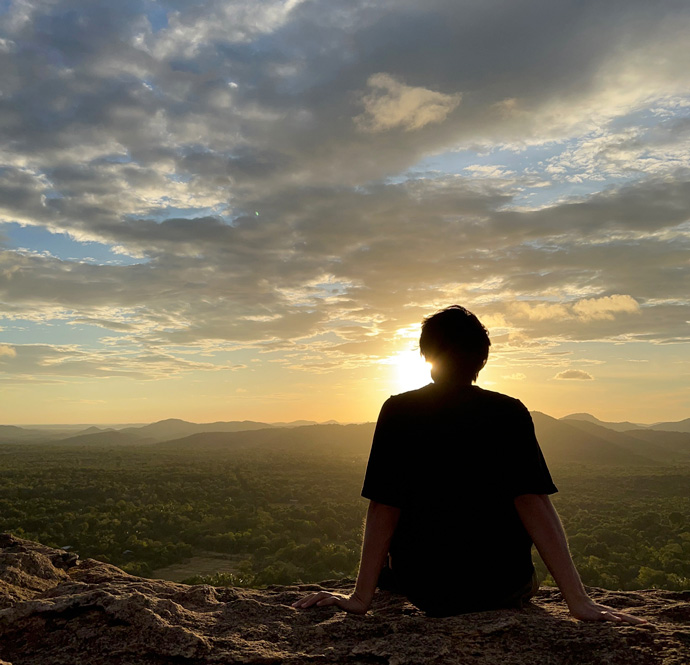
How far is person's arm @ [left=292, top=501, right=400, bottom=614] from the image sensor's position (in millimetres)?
3037

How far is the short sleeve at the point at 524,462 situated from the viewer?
2.89 meters

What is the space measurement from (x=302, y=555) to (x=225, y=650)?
1833 cm

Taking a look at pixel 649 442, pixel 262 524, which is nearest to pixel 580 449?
pixel 649 442

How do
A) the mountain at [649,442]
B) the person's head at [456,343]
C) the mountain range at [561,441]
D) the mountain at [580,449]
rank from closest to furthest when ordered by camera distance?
the person's head at [456,343] → the mountain at [580,449] → the mountain range at [561,441] → the mountain at [649,442]

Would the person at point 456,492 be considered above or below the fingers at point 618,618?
above

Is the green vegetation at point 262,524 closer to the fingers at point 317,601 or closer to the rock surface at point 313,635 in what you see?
the fingers at point 317,601

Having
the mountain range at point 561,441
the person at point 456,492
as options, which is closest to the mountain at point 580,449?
the mountain range at point 561,441

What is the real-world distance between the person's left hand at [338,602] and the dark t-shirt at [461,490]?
1.07 feet

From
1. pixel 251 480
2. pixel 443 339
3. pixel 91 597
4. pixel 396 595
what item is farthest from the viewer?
pixel 251 480

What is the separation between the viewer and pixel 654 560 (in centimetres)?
1947

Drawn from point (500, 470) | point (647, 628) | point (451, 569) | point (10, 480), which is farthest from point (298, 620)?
point (10, 480)

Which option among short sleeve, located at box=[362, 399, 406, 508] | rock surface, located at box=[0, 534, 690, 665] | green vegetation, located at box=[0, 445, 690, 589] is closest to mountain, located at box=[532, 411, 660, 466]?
green vegetation, located at box=[0, 445, 690, 589]

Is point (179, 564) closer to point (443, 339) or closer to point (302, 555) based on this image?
point (302, 555)

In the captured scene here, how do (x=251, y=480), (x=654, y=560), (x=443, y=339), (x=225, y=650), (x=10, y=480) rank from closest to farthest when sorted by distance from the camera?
(x=225, y=650)
(x=443, y=339)
(x=654, y=560)
(x=10, y=480)
(x=251, y=480)
